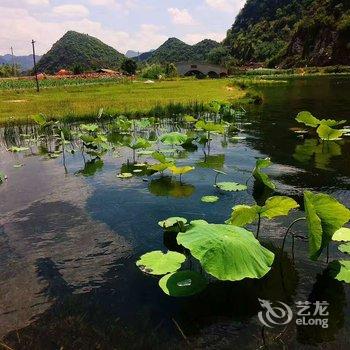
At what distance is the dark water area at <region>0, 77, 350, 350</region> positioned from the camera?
207 inches

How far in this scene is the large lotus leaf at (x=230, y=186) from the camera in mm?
10055

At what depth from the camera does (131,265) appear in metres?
6.96

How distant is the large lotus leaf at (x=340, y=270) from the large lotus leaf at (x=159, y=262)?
90.7 inches

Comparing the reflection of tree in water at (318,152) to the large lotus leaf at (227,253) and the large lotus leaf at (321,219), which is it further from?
the large lotus leaf at (227,253)

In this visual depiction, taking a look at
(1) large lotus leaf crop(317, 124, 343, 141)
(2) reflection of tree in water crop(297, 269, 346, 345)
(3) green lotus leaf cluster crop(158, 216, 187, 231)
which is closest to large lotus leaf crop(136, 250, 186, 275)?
(3) green lotus leaf cluster crop(158, 216, 187, 231)

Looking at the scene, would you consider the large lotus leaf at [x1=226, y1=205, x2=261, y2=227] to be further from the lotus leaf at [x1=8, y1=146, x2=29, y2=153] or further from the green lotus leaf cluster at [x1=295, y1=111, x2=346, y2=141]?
the lotus leaf at [x1=8, y1=146, x2=29, y2=153]

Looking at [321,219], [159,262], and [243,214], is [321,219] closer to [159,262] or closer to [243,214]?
[243,214]

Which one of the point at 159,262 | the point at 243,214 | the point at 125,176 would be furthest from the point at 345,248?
the point at 125,176

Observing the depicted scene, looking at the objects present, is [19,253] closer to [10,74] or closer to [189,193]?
[189,193]

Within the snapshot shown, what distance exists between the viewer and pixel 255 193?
399 inches

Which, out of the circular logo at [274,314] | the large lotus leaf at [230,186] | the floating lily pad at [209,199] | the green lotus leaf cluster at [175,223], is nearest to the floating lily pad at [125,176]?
the large lotus leaf at [230,186]

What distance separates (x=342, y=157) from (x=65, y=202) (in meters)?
9.00

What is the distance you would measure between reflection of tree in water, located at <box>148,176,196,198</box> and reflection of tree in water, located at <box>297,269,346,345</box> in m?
4.58

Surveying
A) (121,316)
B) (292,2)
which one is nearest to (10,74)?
(292,2)
